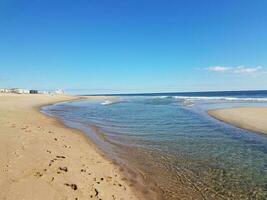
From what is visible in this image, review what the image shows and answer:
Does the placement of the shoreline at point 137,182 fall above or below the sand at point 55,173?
below

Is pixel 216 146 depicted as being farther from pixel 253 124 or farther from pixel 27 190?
pixel 27 190

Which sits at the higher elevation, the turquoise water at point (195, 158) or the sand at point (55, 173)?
the sand at point (55, 173)

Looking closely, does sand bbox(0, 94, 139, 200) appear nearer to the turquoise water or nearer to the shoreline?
the shoreline

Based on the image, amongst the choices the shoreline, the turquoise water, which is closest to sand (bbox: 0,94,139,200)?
the shoreline

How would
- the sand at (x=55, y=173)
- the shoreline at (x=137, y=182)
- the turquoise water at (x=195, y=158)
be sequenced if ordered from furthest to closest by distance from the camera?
the turquoise water at (x=195, y=158), the shoreline at (x=137, y=182), the sand at (x=55, y=173)

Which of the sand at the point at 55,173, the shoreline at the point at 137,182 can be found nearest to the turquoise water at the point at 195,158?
the shoreline at the point at 137,182

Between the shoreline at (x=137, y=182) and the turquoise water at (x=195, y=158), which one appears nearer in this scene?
the shoreline at (x=137, y=182)

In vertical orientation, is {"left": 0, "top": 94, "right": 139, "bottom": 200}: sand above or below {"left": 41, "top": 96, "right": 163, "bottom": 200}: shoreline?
above

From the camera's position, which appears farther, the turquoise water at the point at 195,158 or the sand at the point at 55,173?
the turquoise water at the point at 195,158

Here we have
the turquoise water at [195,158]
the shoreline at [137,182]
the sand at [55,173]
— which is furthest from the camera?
the turquoise water at [195,158]

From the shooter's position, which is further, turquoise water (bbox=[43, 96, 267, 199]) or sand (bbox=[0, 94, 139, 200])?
turquoise water (bbox=[43, 96, 267, 199])

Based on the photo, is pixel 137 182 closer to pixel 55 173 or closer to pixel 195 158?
pixel 55 173

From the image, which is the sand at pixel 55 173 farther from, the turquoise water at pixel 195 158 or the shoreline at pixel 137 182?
the turquoise water at pixel 195 158

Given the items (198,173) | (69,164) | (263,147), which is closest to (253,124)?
(263,147)
